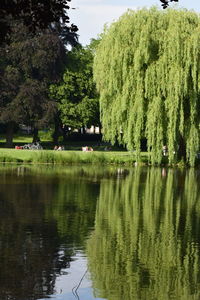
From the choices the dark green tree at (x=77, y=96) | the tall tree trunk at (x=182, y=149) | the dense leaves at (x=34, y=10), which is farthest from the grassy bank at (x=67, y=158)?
the dense leaves at (x=34, y=10)

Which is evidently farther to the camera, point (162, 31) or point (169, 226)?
point (162, 31)

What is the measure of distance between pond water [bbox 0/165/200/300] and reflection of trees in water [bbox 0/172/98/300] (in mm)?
18

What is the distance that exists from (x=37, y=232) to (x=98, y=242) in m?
1.96

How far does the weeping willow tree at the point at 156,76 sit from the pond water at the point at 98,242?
409 inches

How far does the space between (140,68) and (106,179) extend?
854 cm

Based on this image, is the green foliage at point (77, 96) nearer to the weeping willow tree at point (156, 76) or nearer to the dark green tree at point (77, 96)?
the dark green tree at point (77, 96)

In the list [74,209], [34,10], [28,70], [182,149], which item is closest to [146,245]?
[74,209]

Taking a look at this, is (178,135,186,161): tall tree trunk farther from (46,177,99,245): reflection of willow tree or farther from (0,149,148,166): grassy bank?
(46,177,99,245): reflection of willow tree

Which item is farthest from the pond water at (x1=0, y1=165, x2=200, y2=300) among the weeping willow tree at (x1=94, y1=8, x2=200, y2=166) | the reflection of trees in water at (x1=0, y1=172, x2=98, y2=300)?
the weeping willow tree at (x1=94, y1=8, x2=200, y2=166)

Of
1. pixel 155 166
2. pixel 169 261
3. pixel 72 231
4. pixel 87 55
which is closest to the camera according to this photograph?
pixel 169 261

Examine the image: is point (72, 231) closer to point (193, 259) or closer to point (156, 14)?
point (193, 259)

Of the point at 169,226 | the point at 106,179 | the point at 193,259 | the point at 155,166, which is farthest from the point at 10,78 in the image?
the point at 193,259

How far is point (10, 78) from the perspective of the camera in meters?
70.8

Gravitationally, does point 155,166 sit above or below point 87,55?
below
